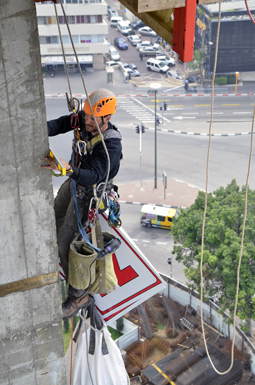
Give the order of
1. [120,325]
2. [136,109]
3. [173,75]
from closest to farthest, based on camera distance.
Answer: [120,325], [136,109], [173,75]

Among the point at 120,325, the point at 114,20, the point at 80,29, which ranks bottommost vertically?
the point at 120,325

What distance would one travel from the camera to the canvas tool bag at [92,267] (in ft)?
23.9

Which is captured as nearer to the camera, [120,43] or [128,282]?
[128,282]

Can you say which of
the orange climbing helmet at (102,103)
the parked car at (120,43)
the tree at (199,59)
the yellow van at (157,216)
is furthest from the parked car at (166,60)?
the orange climbing helmet at (102,103)

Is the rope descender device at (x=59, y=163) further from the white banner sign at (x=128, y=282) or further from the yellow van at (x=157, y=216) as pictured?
the yellow van at (x=157, y=216)

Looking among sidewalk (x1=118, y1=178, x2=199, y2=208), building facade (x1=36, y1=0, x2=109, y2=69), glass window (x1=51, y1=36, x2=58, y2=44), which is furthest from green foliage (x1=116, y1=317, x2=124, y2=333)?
glass window (x1=51, y1=36, x2=58, y2=44)

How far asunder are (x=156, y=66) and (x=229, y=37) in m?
11.9

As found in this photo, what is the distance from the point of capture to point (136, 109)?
5762 centimetres

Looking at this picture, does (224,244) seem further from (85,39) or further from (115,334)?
(85,39)

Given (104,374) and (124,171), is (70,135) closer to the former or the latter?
(124,171)

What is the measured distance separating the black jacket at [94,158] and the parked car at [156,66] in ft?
206

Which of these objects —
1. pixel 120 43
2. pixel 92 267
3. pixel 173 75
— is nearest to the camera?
pixel 92 267

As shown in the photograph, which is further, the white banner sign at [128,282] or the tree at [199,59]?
the tree at [199,59]

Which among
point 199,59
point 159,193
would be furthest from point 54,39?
point 159,193
